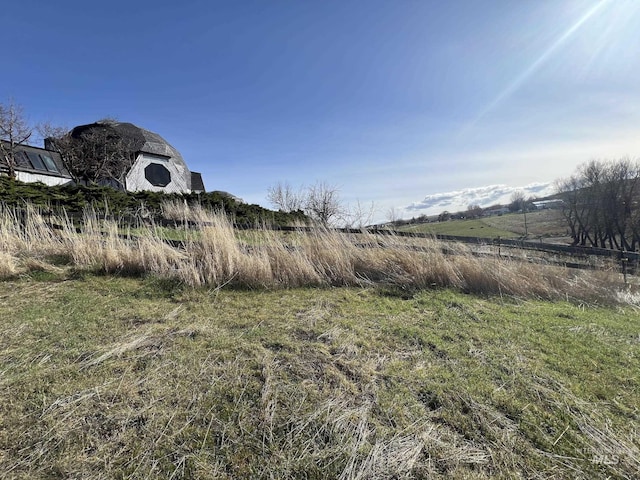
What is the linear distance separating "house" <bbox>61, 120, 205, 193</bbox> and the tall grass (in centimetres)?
2190

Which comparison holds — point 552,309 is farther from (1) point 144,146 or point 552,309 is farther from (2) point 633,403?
(1) point 144,146

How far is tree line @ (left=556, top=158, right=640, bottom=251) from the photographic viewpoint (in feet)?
93.7

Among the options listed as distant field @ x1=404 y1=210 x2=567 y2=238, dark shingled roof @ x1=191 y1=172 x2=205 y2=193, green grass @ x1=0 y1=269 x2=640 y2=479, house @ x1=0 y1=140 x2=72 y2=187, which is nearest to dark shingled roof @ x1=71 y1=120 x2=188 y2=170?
house @ x1=0 y1=140 x2=72 y2=187

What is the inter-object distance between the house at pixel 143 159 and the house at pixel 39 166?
2.59 metres

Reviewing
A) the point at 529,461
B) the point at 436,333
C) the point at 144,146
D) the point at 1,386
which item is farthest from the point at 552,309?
the point at 144,146

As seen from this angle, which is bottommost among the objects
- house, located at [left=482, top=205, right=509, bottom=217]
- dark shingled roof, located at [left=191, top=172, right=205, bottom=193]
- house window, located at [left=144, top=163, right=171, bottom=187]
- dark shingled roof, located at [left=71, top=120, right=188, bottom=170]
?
house, located at [left=482, top=205, right=509, bottom=217]

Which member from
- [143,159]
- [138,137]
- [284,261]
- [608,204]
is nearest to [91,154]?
[143,159]

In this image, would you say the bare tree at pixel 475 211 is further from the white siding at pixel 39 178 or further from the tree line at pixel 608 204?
the white siding at pixel 39 178

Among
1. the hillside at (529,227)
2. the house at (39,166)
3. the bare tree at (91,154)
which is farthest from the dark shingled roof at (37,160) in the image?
the hillside at (529,227)

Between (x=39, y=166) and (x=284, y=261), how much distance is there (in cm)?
3079

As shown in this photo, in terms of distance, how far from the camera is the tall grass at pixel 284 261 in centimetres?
441

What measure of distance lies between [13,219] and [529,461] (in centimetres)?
804

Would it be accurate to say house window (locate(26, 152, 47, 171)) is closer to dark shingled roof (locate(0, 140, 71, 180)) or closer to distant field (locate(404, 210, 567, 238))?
dark shingled roof (locate(0, 140, 71, 180))

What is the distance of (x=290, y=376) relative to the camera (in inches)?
79.2
